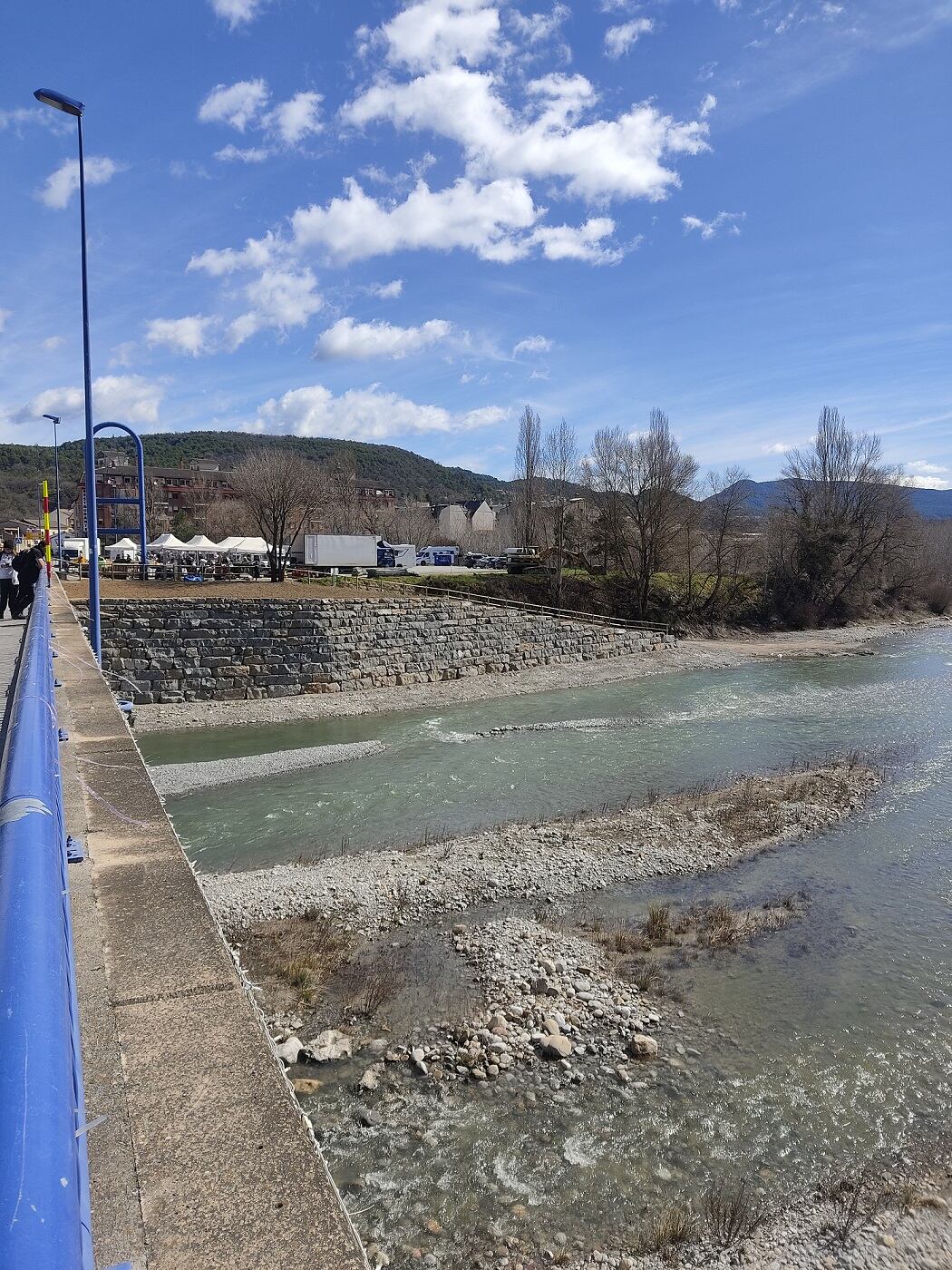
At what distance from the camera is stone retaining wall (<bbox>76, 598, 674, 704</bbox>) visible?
25.3m

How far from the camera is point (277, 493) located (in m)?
41.2

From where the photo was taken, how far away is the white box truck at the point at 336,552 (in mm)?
43250

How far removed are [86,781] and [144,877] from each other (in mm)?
2165

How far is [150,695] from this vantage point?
24.6m

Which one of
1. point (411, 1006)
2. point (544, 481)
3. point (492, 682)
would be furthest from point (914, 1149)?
point (544, 481)

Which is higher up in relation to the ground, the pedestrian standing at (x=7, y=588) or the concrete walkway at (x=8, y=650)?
the pedestrian standing at (x=7, y=588)

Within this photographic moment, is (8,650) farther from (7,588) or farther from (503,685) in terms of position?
(503,685)

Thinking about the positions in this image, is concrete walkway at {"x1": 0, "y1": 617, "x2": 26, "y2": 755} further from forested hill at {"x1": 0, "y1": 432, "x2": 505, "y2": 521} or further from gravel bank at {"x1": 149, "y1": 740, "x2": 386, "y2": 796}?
forested hill at {"x1": 0, "y1": 432, "x2": 505, "y2": 521}

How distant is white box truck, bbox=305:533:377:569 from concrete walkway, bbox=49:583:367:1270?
1544 inches

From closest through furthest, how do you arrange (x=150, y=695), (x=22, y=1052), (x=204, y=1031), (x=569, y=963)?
(x=22, y=1052) → (x=204, y=1031) → (x=569, y=963) → (x=150, y=695)

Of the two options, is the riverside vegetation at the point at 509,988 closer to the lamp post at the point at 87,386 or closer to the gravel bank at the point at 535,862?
the gravel bank at the point at 535,862

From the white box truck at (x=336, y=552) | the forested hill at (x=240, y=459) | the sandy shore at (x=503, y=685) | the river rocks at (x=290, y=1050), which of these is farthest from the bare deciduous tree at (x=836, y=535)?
the forested hill at (x=240, y=459)

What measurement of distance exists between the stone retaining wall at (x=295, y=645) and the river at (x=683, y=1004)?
14.3ft

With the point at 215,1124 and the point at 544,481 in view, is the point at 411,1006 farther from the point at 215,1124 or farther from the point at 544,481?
the point at 544,481
